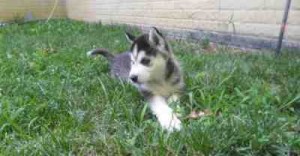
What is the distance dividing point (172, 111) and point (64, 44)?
474 cm

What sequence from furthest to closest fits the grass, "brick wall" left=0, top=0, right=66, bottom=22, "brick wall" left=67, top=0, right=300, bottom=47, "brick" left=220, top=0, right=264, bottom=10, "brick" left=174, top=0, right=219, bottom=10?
"brick wall" left=0, top=0, right=66, bottom=22, "brick" left=174, top=0, right=219, bottom=10, "brick" left=220, top=0, right=264, bottom=10, "brick wall" left=67, top=0, right=300, bottom=47, the grass

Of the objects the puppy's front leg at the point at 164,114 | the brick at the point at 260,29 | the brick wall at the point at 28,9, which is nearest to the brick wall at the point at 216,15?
the brick at the point at 260,29

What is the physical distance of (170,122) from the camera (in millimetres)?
2857

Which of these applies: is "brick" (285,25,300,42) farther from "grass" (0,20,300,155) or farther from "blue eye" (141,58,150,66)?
"blue eye" (141,58,150,66)

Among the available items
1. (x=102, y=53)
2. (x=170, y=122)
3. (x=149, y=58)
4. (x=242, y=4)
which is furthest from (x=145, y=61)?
(x=242, y=4)

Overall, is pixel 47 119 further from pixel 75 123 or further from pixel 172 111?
pixel 172 111

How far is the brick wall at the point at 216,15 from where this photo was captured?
575 cm

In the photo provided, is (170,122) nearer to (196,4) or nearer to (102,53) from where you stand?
(102,53)

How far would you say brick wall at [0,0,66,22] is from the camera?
16125mm

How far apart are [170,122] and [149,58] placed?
37.7 inches

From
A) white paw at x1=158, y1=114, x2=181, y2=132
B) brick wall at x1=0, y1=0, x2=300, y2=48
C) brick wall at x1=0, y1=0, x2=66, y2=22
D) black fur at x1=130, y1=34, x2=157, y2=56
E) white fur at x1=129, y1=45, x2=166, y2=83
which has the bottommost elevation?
brick wall at x1=0, y1=0, x2=66, y2=22

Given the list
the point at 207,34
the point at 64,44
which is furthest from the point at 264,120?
the point at 64,44

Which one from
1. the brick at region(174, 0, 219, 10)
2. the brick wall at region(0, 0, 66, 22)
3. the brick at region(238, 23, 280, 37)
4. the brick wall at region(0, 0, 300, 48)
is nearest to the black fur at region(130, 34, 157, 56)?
the brick wall at region(0, 0, 300, 48)

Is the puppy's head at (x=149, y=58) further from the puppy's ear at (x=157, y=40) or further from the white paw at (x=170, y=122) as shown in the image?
the white paw at (x=170, y=122)
